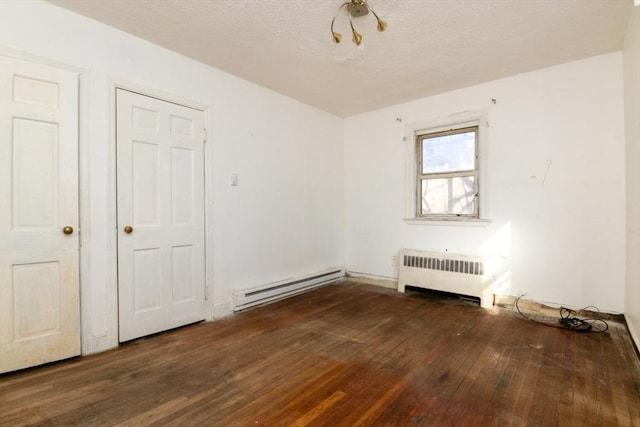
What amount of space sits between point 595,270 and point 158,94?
4679 millimetres

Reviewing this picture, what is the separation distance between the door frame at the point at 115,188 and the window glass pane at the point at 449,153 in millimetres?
2928

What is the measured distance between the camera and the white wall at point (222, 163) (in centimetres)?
245

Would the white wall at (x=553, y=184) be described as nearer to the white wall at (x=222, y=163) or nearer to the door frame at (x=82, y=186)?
the white wall at (x=222, y=163)

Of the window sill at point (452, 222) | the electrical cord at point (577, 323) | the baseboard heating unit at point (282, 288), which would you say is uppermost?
the window sill at point (452, 222)

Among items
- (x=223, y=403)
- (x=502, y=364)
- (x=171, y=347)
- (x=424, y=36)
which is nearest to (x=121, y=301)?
(x=171, y=347)

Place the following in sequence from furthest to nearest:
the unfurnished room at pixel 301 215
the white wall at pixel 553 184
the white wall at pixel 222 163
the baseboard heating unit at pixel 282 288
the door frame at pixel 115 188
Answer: the baseboard heating unit at pixel 282 288 < the white wall at pixel 553 184 < the door frame at pixel 115 188 < the white wall at pixel 222 163 < the unfurnished room at pixel 301 215

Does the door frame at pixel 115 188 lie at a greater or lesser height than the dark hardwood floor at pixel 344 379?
greater

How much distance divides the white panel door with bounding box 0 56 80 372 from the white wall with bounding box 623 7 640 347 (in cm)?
441

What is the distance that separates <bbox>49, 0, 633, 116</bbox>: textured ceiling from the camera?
234 centimetres

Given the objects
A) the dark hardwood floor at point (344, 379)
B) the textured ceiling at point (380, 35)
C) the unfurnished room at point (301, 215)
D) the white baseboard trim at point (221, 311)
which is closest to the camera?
the dark hardwood floor at point (344, 379)

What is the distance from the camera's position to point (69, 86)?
2383 millimetres

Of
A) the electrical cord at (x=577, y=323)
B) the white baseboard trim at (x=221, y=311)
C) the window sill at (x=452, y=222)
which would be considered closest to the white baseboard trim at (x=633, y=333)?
the electrical cord at (x=577, y=323)

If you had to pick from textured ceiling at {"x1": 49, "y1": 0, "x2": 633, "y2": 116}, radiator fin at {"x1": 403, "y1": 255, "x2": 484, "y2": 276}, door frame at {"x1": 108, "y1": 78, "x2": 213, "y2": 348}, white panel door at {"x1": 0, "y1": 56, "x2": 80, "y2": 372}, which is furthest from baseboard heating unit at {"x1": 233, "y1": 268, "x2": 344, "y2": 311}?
textured ceiling at {"x1": 49, "y1": 0, "x2": 633, "y2": 116}

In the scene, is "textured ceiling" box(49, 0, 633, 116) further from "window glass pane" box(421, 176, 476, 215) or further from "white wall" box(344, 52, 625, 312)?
"window glass pane" box(421, 176, 476, 215)
